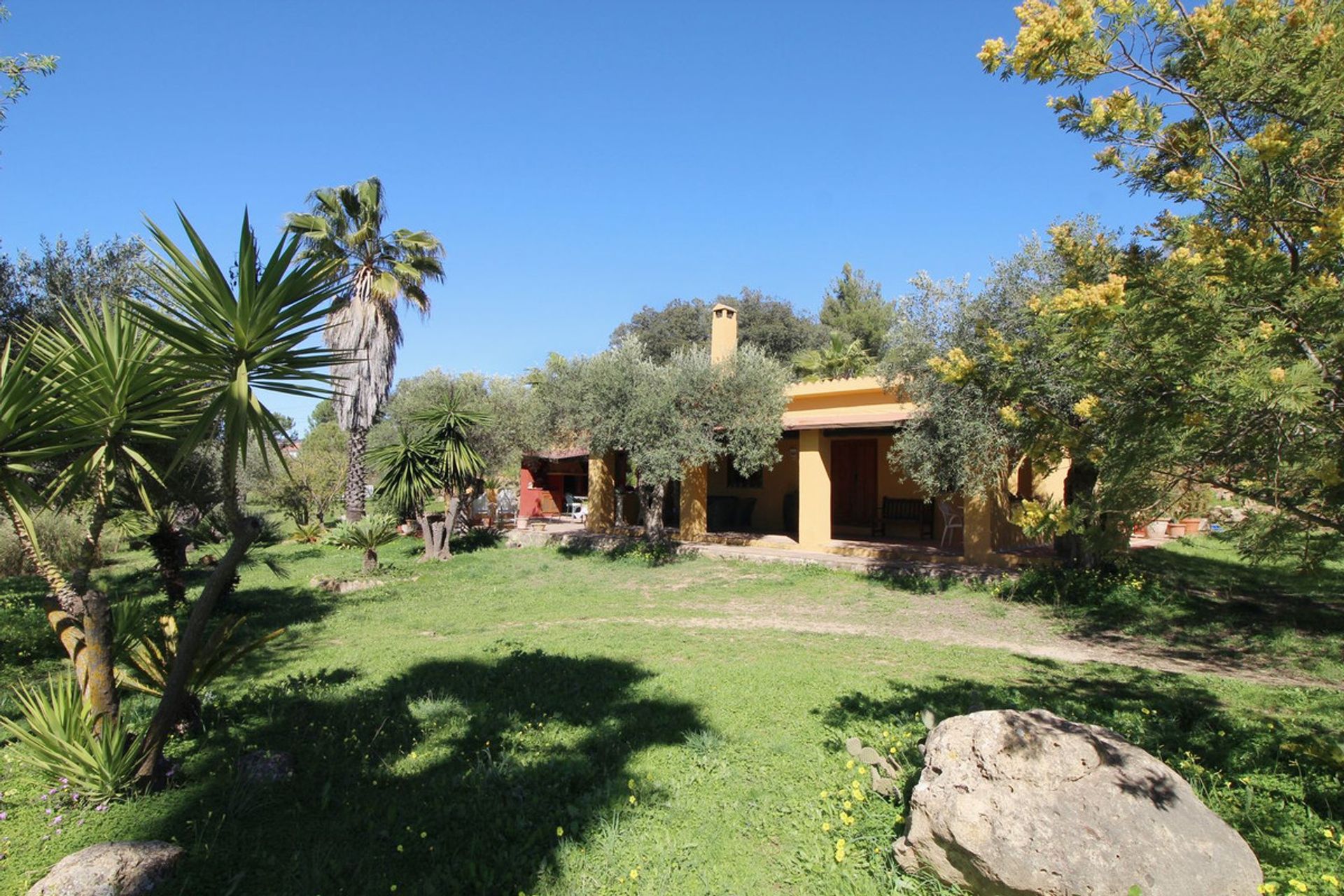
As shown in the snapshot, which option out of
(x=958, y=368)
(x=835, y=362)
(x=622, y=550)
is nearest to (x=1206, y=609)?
(x=958, y=368)

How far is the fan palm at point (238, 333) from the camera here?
3355mm

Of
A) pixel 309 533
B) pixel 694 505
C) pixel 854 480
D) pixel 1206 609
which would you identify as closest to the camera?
pixel 1206 609

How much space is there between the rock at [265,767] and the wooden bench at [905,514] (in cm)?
1412

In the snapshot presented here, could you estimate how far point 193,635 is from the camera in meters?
3.86

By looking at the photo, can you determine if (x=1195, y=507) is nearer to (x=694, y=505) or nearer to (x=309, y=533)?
(x=694, y=505)

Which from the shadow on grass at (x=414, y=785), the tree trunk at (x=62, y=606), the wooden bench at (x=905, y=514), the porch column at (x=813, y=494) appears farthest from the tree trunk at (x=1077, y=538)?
the tree trunk at (x=62, y=606)

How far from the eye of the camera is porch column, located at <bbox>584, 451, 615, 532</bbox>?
18.3 m

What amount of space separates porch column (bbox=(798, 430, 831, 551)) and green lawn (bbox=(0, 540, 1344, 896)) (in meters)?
5.22

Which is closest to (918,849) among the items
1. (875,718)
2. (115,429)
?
(875,718)

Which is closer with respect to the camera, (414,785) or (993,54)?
(993,54)

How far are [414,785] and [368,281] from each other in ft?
53.7

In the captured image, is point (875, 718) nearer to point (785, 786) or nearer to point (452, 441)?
point (785, 786)

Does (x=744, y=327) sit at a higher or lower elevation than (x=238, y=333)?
higher

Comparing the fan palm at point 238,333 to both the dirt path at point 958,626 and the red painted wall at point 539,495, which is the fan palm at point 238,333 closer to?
the dirt path at point 958,626
